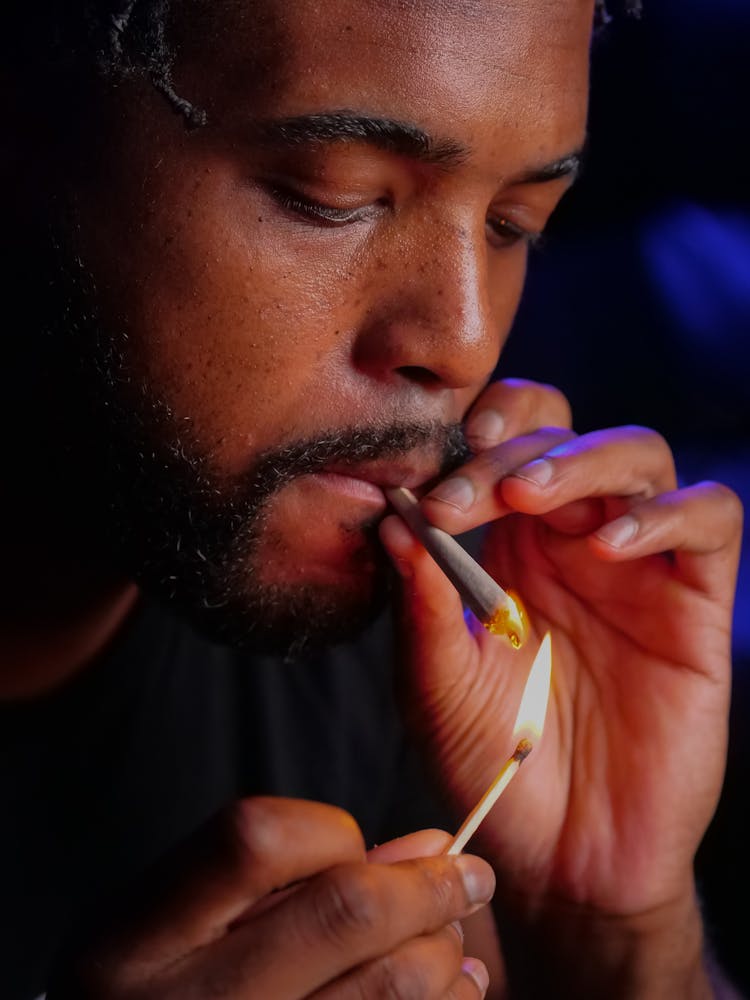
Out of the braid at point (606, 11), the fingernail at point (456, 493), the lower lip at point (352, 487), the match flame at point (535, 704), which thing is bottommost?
the match flame at point (535, 704)

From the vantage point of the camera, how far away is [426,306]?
56.0 inches

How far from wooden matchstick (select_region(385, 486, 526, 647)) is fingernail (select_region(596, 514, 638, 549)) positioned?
0.30 metres

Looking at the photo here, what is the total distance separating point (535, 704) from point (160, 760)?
1.17 metres

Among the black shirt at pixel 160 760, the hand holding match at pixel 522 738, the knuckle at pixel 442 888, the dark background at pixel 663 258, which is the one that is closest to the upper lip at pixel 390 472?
the hand holding match at pixel 522 738

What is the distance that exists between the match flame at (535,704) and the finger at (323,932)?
0.21 metres

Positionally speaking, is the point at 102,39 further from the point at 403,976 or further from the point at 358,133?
the point at 403,976

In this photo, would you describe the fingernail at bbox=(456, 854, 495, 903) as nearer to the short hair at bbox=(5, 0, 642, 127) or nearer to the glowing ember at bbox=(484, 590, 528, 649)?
the glowing ember at bbox=(484, 590, 528, 649)

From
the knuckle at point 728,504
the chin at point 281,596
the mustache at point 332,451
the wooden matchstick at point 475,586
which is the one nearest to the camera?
the wooden matchstick at point 475,586

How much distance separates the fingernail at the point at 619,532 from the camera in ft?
5.20

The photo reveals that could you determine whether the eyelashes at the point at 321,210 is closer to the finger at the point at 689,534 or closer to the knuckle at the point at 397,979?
the finger at the point at 689,534

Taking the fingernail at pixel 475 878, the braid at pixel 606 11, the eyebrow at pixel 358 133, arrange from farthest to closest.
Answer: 1. the braid at pixel 606 11
2. the eyebrow at pixel 358 133
3. the fingernail at pixel 475 878

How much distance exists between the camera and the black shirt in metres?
1.86

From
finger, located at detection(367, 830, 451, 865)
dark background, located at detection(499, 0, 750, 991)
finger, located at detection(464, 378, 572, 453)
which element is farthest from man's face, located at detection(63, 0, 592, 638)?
dark background, located at detection(499, 0, 750, 991)

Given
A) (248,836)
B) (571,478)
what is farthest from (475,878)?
(571,478)
